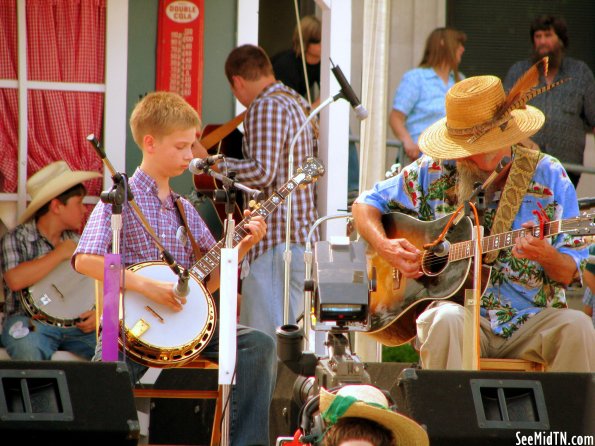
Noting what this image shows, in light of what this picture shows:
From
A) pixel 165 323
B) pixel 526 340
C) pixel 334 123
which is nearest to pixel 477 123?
pixel 526 340

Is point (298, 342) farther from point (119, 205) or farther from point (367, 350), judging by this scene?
point (367, 350)

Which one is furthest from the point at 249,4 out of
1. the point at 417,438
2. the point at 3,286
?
the point at 417,438

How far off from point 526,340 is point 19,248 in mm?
3030

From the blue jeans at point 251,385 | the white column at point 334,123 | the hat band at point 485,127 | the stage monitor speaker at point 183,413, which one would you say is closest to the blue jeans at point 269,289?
the white column at point 334,123

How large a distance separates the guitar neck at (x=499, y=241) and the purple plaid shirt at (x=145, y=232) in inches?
48.2

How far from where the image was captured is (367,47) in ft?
21.8

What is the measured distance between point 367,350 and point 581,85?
2974 millimetres

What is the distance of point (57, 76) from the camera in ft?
23.4

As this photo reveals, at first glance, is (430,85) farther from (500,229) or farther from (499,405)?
(499,405)

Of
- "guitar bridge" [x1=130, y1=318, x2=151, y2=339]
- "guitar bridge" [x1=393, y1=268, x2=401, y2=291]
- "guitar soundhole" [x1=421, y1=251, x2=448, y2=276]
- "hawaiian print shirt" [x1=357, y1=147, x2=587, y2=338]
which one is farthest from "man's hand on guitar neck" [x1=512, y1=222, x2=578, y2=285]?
"guitar bridge" [x1=130, y1=318, x2=151, y2=339]

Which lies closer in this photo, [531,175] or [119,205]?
[119,205]

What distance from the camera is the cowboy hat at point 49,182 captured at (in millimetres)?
6664

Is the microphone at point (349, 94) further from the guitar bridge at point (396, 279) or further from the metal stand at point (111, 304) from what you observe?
the metal stand at point (111, 304)

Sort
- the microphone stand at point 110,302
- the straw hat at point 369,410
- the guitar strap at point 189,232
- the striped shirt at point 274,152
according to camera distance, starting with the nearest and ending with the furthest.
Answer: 1. the straw hat at point 369,410
2. the microphone stand at point 110,302
3. the guitar strap at point 189,232
4. the striped shirt at point 274,152
